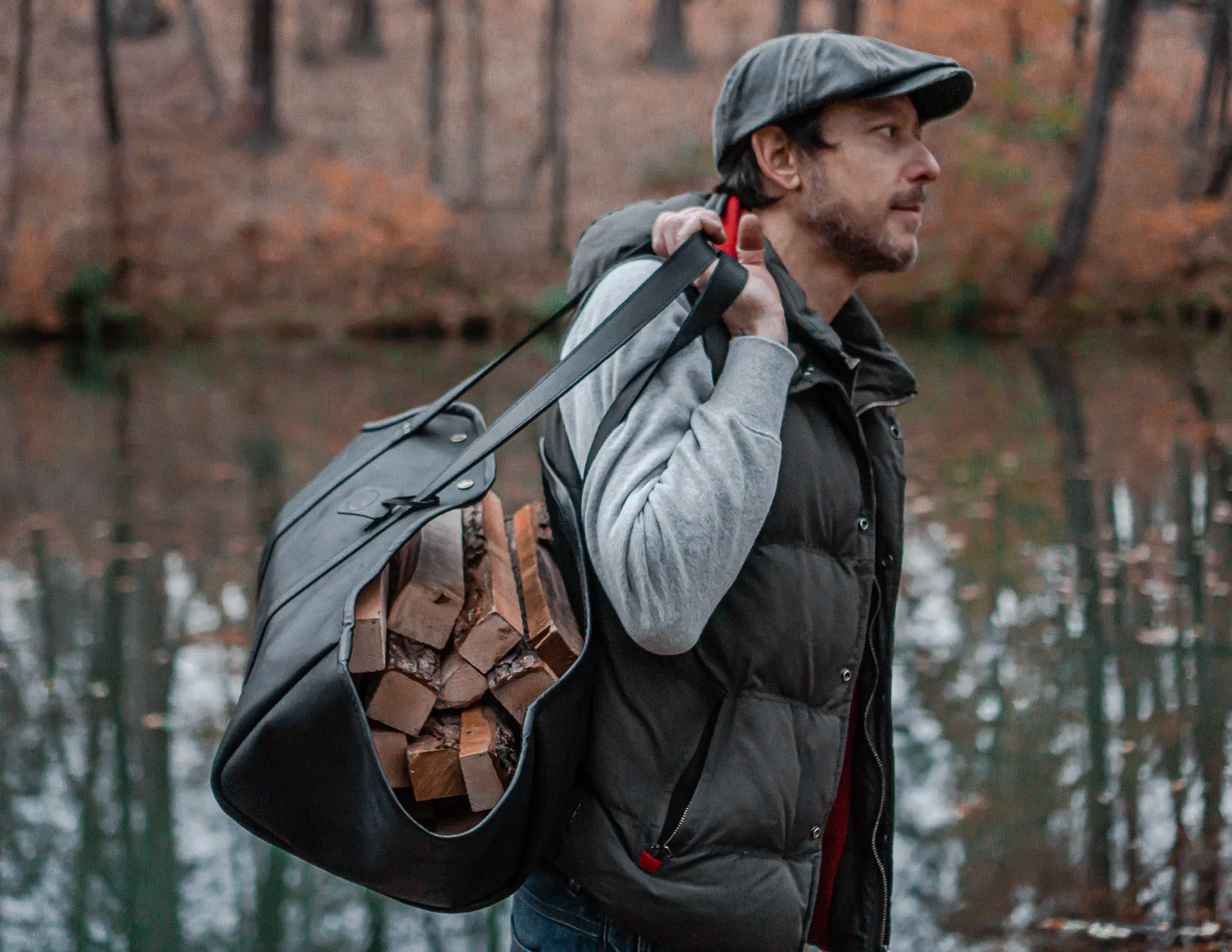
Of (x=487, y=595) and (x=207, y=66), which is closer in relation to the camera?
(x=487, y=595)

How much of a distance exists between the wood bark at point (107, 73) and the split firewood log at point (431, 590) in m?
23.6

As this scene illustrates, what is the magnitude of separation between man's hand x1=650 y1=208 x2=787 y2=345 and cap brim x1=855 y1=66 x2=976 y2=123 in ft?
1.00

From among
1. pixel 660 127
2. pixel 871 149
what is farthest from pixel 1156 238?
pixel 871 149

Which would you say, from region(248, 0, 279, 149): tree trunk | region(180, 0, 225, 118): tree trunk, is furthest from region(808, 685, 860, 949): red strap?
region(180, 0, 225, 118): tree trunk

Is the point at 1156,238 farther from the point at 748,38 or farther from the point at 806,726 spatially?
the point at 806,726

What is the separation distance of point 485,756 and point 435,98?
90.5 feet

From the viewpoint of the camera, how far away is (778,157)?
2.02m

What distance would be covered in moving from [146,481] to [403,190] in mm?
14410

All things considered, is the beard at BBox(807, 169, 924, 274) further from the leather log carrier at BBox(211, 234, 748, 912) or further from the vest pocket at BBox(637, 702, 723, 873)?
the vest pocket at BBox(637, 702, 723, 873)

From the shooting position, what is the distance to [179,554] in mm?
8125

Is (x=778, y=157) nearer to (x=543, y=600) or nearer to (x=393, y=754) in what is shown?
(x=543, y=600)

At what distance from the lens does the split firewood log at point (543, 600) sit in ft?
5.92

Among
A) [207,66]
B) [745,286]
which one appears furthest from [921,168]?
[207,66]

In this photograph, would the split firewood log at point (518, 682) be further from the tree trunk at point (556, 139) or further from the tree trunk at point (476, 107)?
the tree trunk at point (476, 107)
